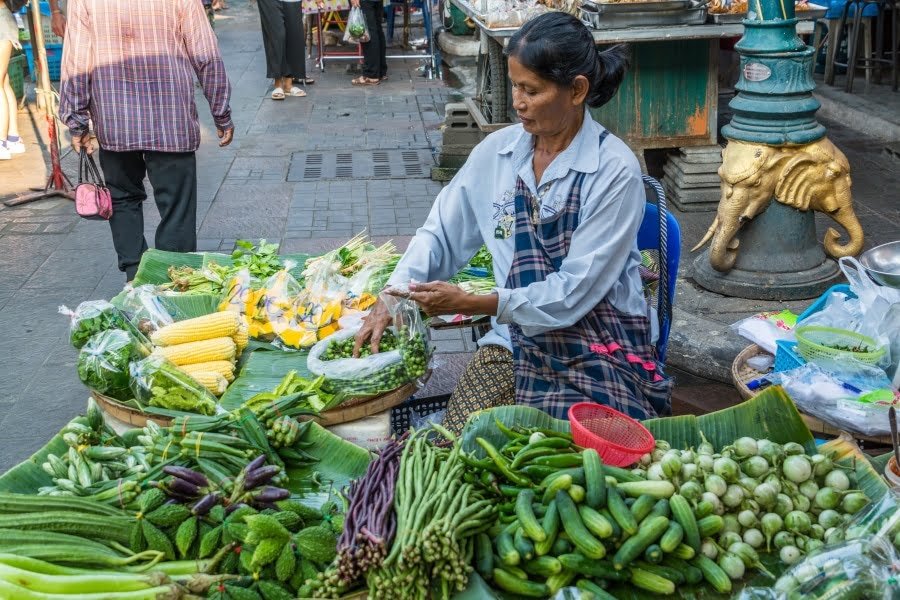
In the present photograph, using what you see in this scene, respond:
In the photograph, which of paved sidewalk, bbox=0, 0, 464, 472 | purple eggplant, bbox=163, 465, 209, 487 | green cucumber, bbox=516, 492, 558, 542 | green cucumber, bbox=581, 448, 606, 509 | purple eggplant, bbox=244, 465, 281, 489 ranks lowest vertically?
paved sidewalk, bbox=0, 0, 464, 472

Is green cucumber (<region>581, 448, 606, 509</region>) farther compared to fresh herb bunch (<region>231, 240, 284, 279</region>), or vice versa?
fresh herb bunch (<region>231, 240, 284, 279</region>)

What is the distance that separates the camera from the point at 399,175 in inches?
326

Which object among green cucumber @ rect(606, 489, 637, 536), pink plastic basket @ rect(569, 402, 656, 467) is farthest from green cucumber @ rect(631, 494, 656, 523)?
pink plastic basket @ rect(569, 402, 656, 467)

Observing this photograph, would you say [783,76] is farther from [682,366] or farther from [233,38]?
[233,38]

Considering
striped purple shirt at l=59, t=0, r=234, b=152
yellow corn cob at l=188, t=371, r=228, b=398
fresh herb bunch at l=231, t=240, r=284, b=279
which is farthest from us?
striped purple shirt at l=59, t=0, r=234, b=152

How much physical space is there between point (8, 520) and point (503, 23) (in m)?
5.65

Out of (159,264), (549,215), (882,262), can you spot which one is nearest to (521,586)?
(549,215)

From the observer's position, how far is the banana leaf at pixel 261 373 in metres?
3.32

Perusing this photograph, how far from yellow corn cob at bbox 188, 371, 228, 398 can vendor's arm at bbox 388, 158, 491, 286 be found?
28.3 inches

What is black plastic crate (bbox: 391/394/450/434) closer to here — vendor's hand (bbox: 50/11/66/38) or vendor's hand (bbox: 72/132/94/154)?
vendor's hand (bbox: 72/132/94/154)

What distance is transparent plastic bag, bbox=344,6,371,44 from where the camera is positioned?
11.7 m

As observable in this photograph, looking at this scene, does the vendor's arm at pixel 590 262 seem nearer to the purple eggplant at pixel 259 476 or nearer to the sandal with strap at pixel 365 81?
the purple eggplant at pixel 259 476

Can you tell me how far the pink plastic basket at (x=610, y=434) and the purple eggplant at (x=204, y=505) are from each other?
3.06 feet

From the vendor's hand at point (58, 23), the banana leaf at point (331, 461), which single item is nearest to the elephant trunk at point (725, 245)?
the banana leaf at point (331, 461)
